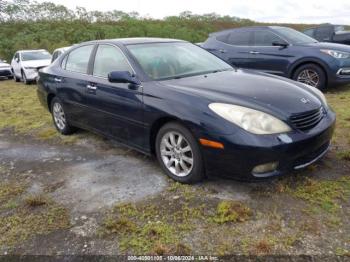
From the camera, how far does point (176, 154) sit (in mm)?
3793

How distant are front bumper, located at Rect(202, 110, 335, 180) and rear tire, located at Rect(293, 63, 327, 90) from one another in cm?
459

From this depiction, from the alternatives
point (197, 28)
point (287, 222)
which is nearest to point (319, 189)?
point (287, 222)

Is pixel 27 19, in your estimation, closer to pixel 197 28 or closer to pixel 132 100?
pixel 197 28

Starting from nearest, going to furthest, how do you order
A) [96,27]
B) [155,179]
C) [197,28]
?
[155,179] < [96,27] < [197,28]

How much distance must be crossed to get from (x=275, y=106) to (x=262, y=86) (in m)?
0.50

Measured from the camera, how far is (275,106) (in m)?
3.43

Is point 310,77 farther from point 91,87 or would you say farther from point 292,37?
point 91,87

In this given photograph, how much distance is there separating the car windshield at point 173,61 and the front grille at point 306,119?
1.40m

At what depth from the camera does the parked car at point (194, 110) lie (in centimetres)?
327

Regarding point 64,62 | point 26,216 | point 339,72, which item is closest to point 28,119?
point 64,62

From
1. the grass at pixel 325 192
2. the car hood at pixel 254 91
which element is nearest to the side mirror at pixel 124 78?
the car hood at pixel 254 91

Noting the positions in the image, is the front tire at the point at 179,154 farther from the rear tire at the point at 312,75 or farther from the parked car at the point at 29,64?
the parked car at the point at 29,64

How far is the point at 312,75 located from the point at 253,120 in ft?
16.9

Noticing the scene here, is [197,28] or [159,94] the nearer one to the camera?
[159,94]
